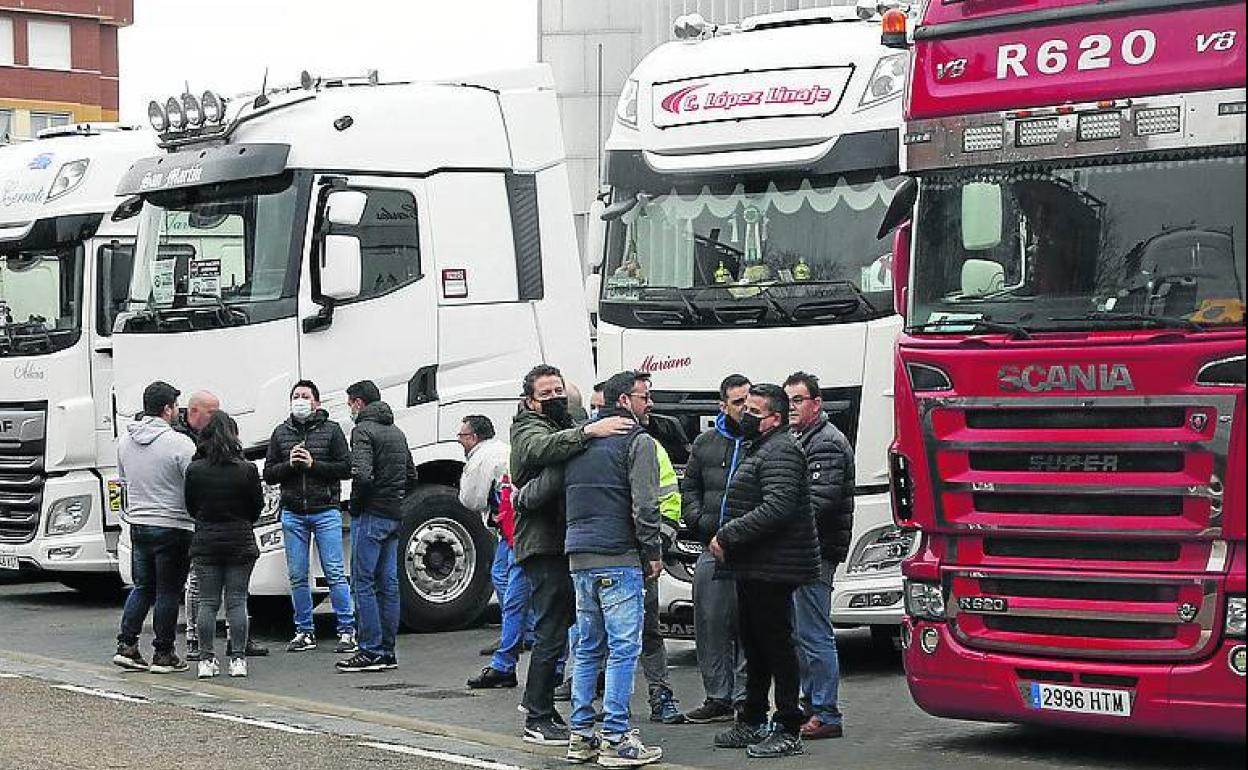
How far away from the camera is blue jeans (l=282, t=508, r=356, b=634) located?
14.8 meters

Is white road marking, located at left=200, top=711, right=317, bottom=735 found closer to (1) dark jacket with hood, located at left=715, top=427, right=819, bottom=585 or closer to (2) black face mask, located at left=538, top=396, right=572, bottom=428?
(2) black face mask, located at left=538, top=396, right=572, bottom=428

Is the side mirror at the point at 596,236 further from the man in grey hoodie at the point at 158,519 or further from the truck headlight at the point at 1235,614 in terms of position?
the truck headlight at the point at 1235,614

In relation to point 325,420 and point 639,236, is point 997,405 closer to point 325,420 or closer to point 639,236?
point 639,236

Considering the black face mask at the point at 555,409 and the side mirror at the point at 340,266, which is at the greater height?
the side mirror at the point at 340,266

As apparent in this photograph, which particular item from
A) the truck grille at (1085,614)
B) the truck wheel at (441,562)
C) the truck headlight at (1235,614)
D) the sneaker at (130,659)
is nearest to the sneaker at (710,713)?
the truck grille at (1085,614)

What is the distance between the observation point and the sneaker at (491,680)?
1333cm

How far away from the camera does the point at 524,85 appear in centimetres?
1680

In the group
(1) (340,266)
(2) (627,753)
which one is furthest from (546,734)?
(1) (340,266)

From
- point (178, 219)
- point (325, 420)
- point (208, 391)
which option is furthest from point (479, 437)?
point (178, 219)

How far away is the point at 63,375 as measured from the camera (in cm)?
1805

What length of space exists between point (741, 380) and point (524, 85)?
19.1 ft

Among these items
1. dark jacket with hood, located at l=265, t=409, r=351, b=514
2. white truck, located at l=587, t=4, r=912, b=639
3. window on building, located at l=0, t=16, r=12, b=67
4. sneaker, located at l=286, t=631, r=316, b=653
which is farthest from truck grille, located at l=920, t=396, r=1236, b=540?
window on building, located at l=0, t=16, r=12, b=67

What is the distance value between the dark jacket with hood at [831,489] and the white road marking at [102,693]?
4139 mm

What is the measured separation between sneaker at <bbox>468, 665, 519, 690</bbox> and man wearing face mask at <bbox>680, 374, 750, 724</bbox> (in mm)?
1553
